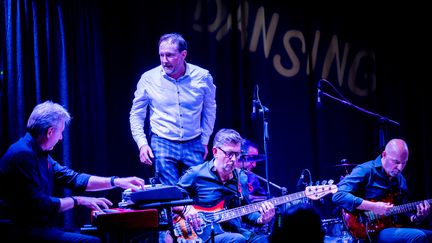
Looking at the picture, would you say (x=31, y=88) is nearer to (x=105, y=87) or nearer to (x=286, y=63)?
(x=105, y=87)

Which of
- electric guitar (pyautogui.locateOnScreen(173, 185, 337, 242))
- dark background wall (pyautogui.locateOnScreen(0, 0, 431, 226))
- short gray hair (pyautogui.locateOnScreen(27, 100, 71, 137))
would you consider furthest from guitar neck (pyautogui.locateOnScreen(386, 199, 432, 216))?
short gray hair (pyautogui.locateOnScreen(27, 100, 71, 137))

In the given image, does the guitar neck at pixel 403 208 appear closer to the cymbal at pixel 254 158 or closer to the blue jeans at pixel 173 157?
the cymbal at pixel 254 158

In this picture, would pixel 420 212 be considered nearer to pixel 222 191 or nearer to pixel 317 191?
pixel 317 191

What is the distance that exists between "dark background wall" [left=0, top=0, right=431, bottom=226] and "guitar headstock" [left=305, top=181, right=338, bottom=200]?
3.46 ft

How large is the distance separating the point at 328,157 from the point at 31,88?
393 centimetres

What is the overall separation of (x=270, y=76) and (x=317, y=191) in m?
2.18

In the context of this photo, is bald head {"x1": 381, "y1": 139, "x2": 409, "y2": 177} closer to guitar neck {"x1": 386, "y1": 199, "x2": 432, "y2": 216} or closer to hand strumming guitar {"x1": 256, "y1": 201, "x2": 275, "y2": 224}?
guitar neck {"x1": 386, "y1": 199, "x2": 432, "y2": 216}

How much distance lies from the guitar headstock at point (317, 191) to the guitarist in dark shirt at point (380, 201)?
0.26 feet

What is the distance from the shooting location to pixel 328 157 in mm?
7047

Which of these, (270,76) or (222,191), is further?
(270,76)

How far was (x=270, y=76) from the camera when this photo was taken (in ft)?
21.9

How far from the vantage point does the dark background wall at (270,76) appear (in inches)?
206

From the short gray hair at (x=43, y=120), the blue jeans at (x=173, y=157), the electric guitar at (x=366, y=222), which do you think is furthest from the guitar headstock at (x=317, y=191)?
the short gray hair at (x=43, y=120)

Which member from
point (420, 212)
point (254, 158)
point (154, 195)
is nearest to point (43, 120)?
point (154, 195)
